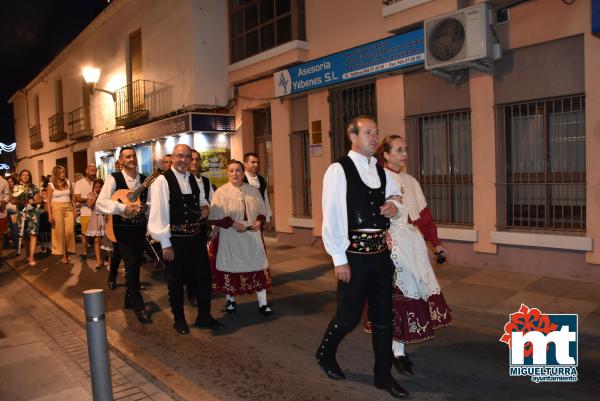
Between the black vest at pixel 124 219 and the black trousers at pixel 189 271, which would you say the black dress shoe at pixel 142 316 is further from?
the black vest at pixel 124 219

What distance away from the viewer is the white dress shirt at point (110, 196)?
18.8ft

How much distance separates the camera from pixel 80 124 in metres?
23.3

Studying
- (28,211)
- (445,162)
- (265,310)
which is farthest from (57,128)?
(265,310)

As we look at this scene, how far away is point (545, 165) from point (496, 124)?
3.11 ft

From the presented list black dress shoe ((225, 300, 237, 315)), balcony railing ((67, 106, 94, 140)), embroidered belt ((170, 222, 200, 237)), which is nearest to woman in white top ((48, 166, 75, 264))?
black dress shoe ((225, 300, 237, 315))

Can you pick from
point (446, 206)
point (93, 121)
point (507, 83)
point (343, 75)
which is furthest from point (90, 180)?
point (93, 121)

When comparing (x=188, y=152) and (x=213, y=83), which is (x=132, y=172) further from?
(x=213, y=83)

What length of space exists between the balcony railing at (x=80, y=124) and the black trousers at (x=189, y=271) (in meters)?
18.2

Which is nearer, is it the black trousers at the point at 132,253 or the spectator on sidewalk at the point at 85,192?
the black trousers at the point at 132,253

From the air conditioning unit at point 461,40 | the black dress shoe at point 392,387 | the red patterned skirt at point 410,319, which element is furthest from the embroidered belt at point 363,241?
the air conditioning unit at point 461,40

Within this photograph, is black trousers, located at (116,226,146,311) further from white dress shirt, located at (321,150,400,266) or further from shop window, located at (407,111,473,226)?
shop window, located at (407,111,473,226)

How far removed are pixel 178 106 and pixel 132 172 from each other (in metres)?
9.24

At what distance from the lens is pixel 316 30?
36.7ft

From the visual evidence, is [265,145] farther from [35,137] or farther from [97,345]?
[35,137]
